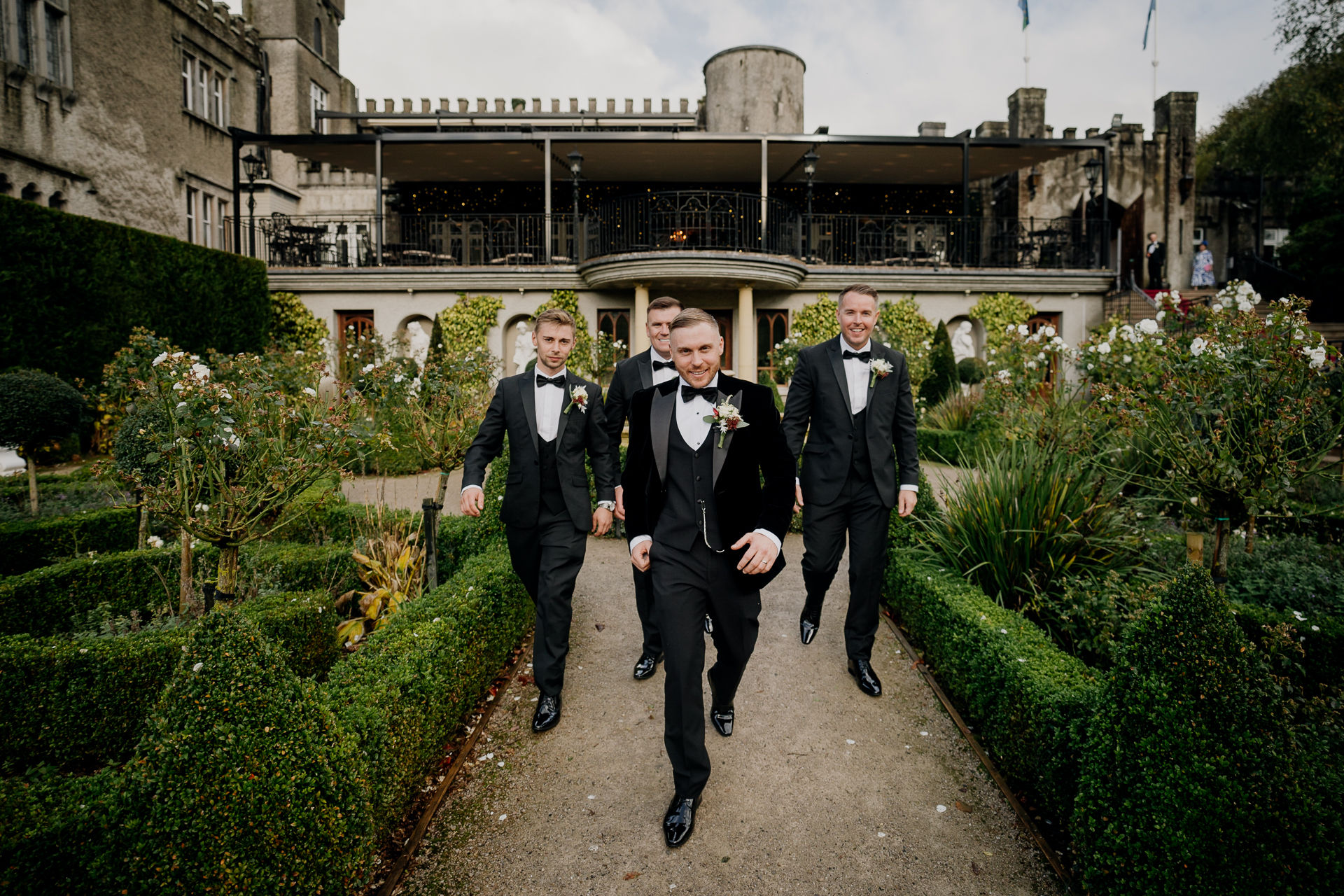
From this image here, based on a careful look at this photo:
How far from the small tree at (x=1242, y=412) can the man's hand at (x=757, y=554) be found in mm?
2588

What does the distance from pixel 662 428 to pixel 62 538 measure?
17.3ft

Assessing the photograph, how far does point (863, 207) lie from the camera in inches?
797

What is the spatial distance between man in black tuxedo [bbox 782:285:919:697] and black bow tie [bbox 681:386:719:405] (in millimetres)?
1177

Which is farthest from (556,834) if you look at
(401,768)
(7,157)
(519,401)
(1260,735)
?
(7,157)

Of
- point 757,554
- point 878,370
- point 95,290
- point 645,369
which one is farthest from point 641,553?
point 95,290

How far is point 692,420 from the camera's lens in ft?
9.46

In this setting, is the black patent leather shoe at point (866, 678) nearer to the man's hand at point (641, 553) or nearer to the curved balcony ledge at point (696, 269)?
the man's hand at point (641, 553)

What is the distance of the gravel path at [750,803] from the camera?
2.52 m

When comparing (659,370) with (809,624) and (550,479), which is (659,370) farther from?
(809,624)

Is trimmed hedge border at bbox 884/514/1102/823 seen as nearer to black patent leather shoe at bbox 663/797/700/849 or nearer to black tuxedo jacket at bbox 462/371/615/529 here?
A: black patent leather shoe at bbox 663/797/700/849

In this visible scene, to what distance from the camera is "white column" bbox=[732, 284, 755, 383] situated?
606 inches

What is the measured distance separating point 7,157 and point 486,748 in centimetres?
1793

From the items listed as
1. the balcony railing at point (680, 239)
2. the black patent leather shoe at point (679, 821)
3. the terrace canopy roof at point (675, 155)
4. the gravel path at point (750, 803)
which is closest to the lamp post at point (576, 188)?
the balcony railing at point (680, 239)

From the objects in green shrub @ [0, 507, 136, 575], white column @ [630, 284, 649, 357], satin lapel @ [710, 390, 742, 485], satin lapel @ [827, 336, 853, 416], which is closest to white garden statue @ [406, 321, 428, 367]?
white column @ [630, 284, 649, 357]
